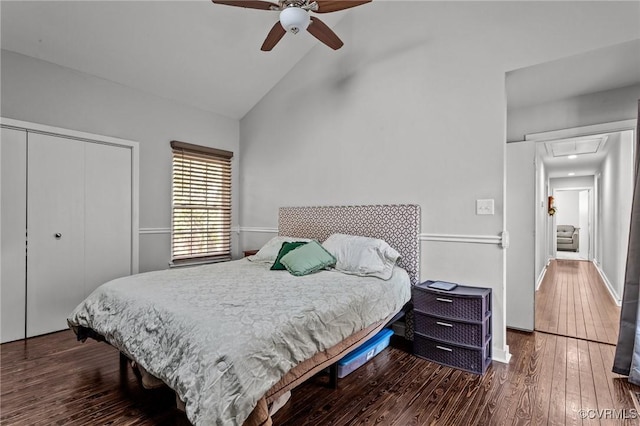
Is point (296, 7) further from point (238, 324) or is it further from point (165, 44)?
point (238, 324)

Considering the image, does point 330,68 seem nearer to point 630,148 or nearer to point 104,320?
point 104,320

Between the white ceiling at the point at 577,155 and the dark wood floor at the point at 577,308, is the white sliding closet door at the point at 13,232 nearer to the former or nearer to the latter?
the dark wood floor at the point at 577,308

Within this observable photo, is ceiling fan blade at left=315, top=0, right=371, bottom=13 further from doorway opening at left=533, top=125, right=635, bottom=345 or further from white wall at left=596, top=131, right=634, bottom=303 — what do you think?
white wall at left=596, top=131, right=634, bottom=303

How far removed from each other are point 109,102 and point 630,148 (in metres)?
6.59

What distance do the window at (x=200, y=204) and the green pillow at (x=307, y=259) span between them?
6.63 ft

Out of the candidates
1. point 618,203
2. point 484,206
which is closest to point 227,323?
point 484,206

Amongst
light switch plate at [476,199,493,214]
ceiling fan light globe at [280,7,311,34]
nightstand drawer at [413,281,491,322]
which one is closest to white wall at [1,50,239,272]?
ceiling fan light globe at [280,7,311,34]

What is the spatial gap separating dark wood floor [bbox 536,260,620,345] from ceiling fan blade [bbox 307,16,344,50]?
11.7 ft

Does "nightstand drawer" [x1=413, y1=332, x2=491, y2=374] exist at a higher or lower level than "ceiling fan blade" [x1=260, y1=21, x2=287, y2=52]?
lower

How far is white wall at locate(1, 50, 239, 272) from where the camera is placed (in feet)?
9.91

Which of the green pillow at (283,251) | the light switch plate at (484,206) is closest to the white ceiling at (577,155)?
the light switch plate at (484,206)

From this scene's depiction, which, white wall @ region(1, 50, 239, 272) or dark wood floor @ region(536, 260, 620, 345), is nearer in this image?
white wall @ region(1, 50, 239, 272)

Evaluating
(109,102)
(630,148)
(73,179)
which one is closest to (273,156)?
(109,102)

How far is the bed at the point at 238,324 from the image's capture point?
4.41ft
